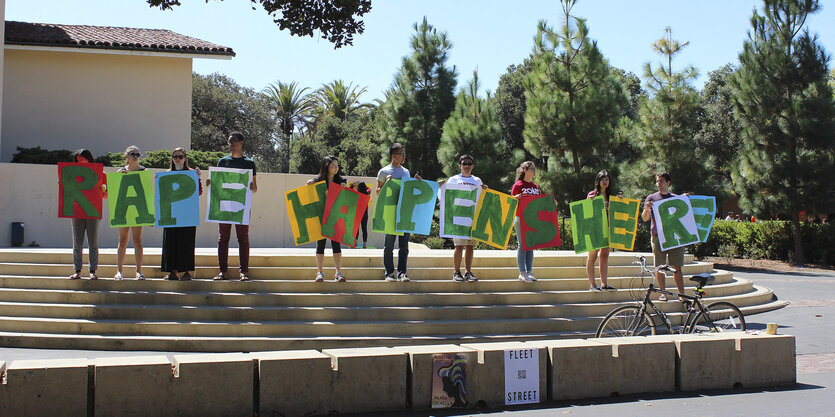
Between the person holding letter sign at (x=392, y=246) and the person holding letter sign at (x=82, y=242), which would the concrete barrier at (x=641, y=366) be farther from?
the person holding letter sign at (x=82, y=242)

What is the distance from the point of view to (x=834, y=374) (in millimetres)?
8234

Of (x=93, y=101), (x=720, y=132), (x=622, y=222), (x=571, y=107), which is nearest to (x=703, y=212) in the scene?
(x=622, y=222)

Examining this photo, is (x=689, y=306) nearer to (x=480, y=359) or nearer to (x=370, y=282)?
(x=480, y=359)

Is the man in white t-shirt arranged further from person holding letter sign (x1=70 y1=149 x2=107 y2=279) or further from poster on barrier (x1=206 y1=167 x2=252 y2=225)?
person holding letter sign (x1=70 y1=149 x2=107 y2=279)

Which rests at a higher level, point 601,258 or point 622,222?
point 622,222

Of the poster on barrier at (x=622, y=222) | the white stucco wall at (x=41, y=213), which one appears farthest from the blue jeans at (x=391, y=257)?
the white stucco wall at (x=41, y=213)

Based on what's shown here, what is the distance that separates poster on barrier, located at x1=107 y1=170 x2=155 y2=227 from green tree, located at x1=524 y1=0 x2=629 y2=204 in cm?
1628

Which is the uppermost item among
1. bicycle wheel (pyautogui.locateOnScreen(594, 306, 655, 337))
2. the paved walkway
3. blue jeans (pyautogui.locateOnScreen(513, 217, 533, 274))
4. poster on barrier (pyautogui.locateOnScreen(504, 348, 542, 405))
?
blue jeans (pyautogui.locateOnScreen(513, 217, 533, 274))

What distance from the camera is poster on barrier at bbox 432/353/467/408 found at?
259 inches

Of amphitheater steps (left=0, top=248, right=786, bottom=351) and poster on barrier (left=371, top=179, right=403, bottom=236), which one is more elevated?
poster on barrier (left=371, top=179, right=403, bottom=236)

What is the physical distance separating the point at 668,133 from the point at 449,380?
20.6m

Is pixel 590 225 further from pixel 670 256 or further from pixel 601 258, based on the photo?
pixel 670 256

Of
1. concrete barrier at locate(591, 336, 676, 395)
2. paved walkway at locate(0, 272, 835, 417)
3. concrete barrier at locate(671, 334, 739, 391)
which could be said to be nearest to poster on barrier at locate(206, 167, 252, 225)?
paved walkway at locate(0, 272, 835, 417)

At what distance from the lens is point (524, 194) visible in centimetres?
1158
